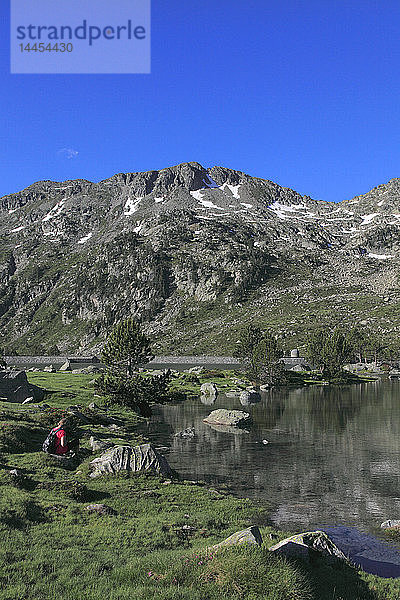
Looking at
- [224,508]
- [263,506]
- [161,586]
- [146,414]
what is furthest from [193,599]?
[146,414]

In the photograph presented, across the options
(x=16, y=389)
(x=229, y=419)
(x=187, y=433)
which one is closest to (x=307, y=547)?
(x=187, y=433)

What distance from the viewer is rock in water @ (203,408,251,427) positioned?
4916cm

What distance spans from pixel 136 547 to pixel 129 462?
38.4 feet

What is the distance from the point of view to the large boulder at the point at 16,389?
5219 centimetres

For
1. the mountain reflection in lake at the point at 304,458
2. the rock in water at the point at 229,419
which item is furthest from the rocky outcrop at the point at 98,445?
the rock in water at the point at 229,419

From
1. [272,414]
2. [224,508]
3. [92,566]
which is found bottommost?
[272,414]

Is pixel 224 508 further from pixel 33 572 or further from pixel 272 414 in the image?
pixel 272 414

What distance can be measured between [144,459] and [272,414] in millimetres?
34734

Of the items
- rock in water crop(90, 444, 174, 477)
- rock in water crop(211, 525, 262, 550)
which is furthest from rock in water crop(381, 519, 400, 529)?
rock in water crop(90, 444, 174, 477)

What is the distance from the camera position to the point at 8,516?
16516 mm

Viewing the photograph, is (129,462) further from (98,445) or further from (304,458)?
(304,458)

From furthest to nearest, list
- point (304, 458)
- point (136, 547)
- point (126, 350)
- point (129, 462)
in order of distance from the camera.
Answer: point (126, 350) → point (304, 458) → point (129, 462) → point (136, 547)

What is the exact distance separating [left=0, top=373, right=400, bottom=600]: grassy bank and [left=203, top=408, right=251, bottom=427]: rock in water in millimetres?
23217

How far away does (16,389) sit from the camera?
175ft
